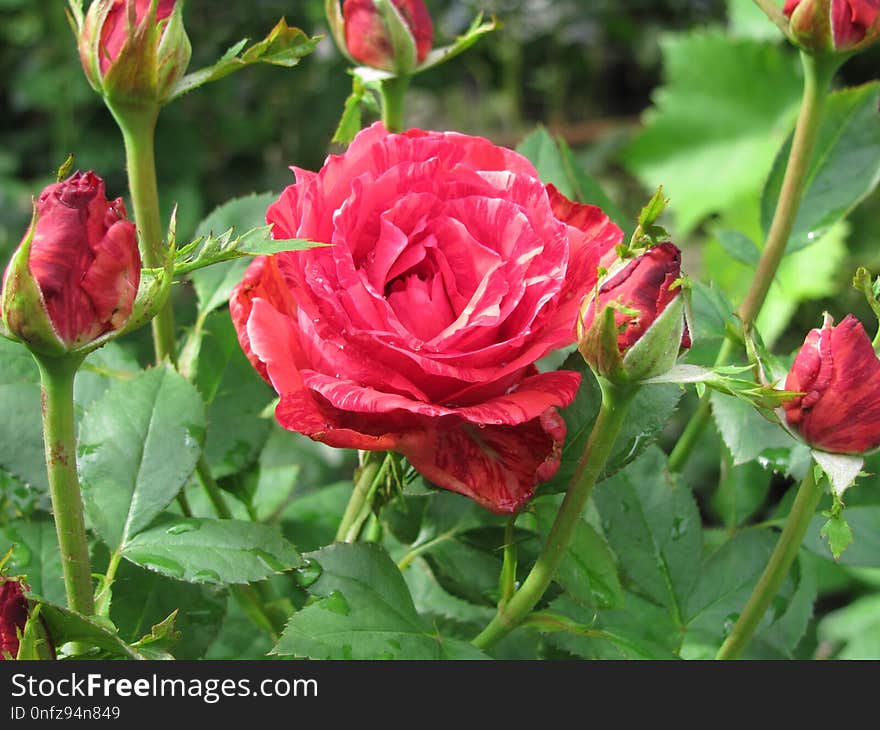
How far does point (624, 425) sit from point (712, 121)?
1.40 meters

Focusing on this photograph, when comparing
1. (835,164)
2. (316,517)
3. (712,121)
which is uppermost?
(835,164)

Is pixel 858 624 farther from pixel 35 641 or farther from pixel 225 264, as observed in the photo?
pixel 35 641

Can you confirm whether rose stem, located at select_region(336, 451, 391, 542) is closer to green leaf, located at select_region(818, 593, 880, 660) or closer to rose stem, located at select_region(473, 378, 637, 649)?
rose stem, located at select_region(473, 378, 637, 649)

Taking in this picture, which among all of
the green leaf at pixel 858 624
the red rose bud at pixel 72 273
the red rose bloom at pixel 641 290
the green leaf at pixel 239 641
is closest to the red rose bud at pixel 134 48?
the red rose bud at pixel 72 273

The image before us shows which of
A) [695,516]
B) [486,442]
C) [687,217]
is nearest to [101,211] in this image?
[486,442]

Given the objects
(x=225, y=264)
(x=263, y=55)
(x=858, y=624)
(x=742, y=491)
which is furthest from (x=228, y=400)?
(x=858, y=624)

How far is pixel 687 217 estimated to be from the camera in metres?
1.65

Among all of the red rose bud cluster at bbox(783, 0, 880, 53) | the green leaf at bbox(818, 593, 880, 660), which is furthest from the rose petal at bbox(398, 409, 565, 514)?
the green leaf at bbox(818, 593, 880, 660)

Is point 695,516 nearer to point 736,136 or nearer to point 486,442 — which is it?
point 486,442

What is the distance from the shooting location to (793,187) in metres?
0.53

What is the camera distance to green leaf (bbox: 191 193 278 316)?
1.85 ft

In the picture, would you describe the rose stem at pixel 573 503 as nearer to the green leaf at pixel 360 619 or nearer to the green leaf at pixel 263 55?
the green leaf at pixel 360 619
